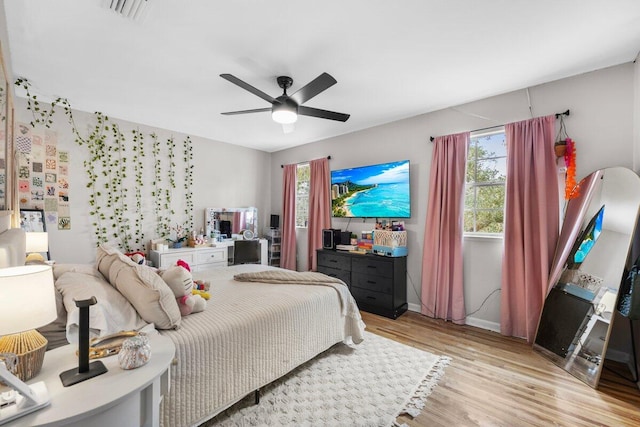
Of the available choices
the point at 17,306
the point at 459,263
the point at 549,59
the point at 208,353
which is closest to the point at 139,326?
the point at 208,353

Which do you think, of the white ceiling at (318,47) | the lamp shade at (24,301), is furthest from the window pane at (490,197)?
the lamp shade at (24,301)

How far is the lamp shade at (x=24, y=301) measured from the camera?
0.83 m

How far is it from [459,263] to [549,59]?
2.07 metres

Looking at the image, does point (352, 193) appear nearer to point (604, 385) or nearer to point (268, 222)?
point (268, 222)

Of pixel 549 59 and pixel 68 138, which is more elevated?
pixel 549 59

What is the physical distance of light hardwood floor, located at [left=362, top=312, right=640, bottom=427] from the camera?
1773mm

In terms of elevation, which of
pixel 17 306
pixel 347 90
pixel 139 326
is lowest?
pixel 139 326

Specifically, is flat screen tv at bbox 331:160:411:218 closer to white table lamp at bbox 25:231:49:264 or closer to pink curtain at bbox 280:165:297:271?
pink curtain at bbox 280:165:297:271

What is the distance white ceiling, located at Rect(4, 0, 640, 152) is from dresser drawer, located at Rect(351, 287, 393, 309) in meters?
2.31

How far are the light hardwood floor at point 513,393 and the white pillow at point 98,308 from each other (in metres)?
1.73

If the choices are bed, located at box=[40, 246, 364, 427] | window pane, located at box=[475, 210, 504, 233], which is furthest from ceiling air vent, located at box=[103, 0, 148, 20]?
window pane, located at box=[475, 210, 504, 233]

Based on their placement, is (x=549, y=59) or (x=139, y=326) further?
(x=549, y=59)

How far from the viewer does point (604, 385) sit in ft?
6.93

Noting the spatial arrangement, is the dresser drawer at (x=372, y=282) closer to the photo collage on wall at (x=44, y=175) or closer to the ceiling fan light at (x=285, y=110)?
the ceiling fan light at (x=285, y=110)
